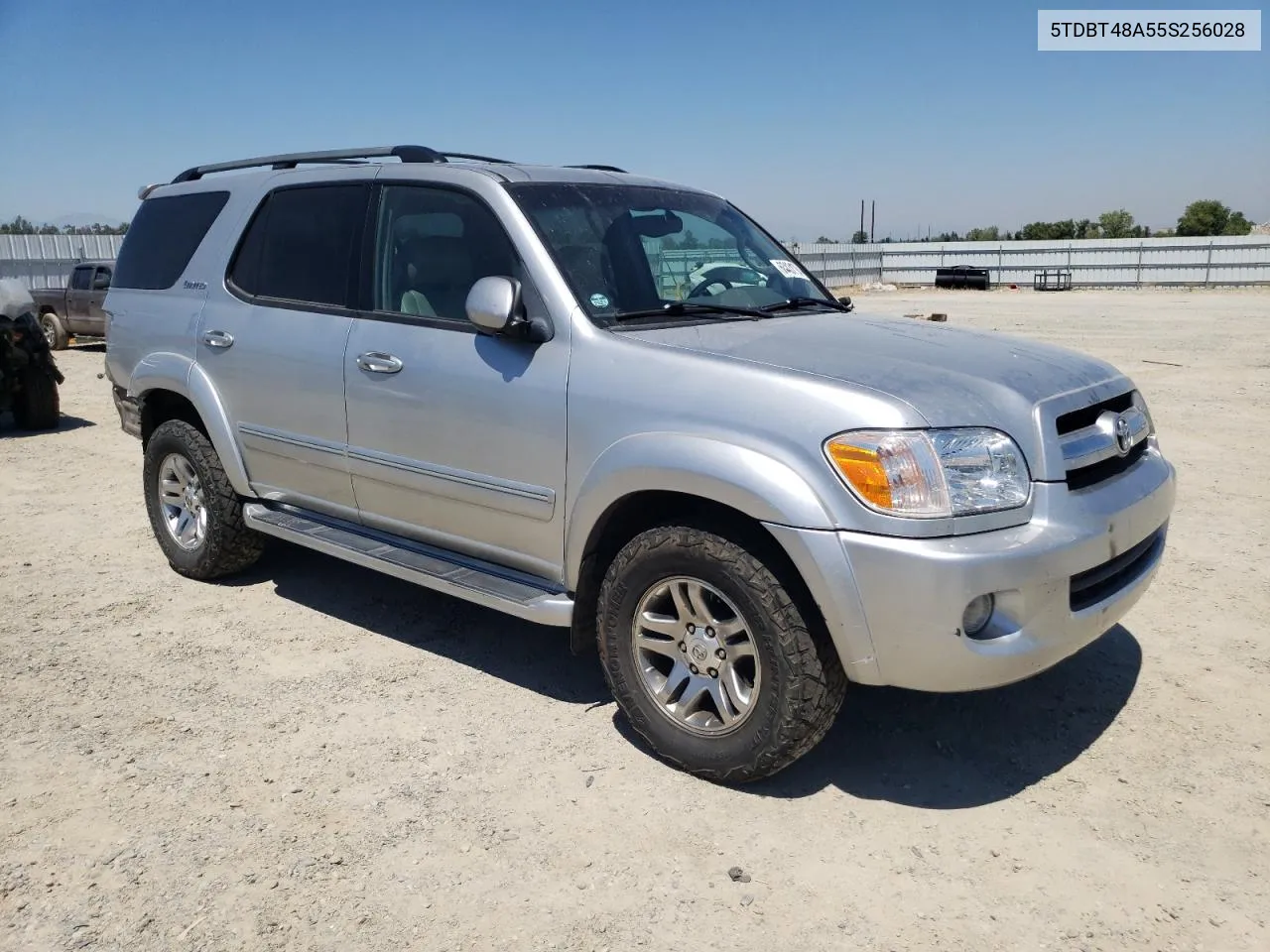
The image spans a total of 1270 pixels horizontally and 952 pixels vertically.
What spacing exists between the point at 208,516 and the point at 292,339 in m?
1.24

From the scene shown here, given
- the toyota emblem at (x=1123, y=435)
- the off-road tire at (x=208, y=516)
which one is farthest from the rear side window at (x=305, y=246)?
the toyota emblem at (x=1123, y=435)

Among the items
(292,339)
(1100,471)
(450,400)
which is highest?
(292,339)

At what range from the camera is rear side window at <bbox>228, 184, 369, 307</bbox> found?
14.6 ft

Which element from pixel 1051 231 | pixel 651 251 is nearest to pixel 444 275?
pixel 651 251

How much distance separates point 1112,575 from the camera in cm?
330

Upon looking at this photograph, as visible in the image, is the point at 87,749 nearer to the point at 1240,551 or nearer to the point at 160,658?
the point at 160,658

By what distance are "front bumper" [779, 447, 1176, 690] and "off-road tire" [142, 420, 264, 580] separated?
3.33 m

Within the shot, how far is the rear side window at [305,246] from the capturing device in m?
4.46

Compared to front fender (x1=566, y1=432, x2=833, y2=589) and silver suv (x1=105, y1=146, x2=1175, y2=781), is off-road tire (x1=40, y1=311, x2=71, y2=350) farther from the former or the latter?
front fender (x1=566, y1=432, x2=833, y2=589)

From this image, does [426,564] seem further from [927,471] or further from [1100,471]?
[1100,471]

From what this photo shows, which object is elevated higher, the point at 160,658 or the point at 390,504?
the point at 390,504

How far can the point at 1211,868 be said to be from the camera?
2879 millimetres

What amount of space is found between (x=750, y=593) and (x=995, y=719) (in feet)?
4.43

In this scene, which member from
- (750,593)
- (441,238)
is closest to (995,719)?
(750,593)
